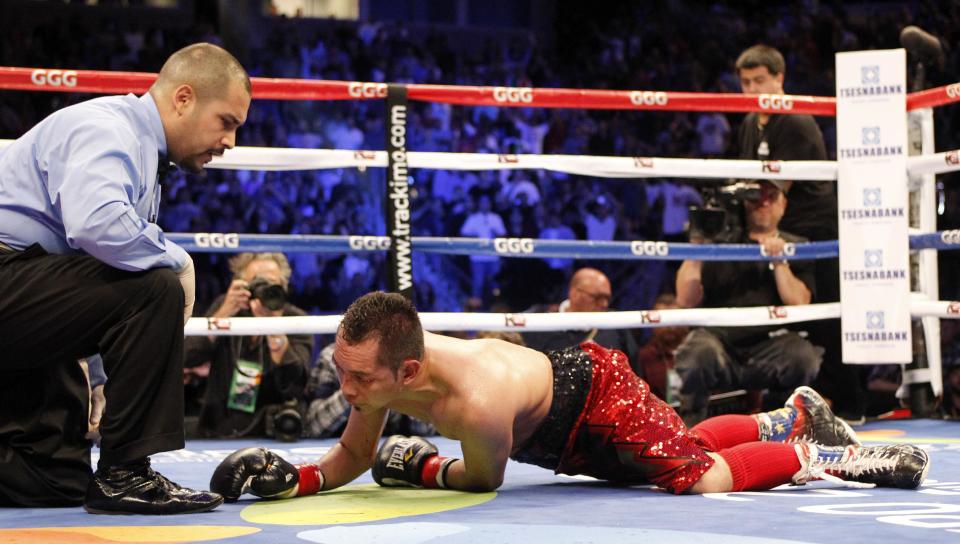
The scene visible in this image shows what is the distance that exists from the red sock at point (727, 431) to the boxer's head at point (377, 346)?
919 mm

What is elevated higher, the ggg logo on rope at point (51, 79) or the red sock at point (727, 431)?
the ggg logo on rope at point (51, 79)

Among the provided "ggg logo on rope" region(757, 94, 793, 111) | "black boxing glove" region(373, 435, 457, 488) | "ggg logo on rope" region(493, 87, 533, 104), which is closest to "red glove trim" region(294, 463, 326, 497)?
"black boxing glove" region(373, 435, 457, 488)

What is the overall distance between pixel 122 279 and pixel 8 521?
52 cm

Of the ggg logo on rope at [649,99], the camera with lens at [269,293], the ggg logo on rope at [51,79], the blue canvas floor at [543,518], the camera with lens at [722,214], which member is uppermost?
the ggg logo on rope at [649,99]

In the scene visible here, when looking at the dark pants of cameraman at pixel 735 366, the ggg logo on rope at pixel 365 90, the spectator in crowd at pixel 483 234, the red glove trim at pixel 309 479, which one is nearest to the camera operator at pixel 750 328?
the dark pants of cameraman at pixel 735 366

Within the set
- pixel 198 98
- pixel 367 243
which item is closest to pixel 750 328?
pixel 367 243

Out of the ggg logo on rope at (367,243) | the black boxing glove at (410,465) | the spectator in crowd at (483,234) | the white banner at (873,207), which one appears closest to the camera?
the black boxing glove at (410,465)

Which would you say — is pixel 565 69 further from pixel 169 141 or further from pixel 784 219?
pixel 169 141

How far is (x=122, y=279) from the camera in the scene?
2.33 metres

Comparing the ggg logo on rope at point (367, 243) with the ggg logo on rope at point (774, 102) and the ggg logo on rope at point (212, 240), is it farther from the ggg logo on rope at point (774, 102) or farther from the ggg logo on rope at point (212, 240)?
the ggg logo on rope at point (774, 102)

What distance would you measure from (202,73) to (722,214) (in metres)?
2.30

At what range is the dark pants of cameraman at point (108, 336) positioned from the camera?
2287 mm

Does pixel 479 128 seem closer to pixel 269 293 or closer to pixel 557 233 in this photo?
pixel 557 233

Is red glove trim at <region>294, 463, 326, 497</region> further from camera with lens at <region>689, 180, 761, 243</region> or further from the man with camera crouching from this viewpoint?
camera with lens at <region>689, 180, 761, 243</region>
